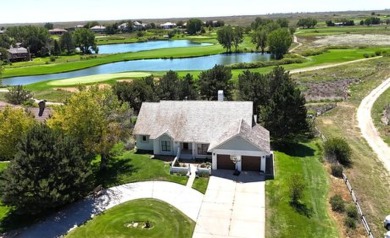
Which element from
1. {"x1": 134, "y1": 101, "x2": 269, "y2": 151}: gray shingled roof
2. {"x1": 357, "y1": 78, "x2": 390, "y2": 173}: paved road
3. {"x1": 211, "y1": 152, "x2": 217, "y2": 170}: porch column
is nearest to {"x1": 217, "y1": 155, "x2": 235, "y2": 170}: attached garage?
{"x1": 211, "y1": 152, "x2": 217, "y2": 170}: porch column

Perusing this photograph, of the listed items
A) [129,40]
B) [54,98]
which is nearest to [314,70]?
[54,98]

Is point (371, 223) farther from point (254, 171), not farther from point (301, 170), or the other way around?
point (254, 171)

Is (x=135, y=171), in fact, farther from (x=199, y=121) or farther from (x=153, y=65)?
(x=153, y=65)

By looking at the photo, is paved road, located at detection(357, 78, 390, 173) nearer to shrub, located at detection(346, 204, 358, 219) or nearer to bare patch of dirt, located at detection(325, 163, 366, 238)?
bare patch of dirt, located at detection(325, 163, 366, 238)

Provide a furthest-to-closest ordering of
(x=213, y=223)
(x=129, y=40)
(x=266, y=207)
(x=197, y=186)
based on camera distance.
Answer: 1. (x=129, y=40)
2. (x=197, y=186)
3. (x=266, y=207)
4. (x=213, y=223)

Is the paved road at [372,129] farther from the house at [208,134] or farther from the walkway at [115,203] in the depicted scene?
the walkway at [115,203]

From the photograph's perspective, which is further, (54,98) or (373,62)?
(373,62)
